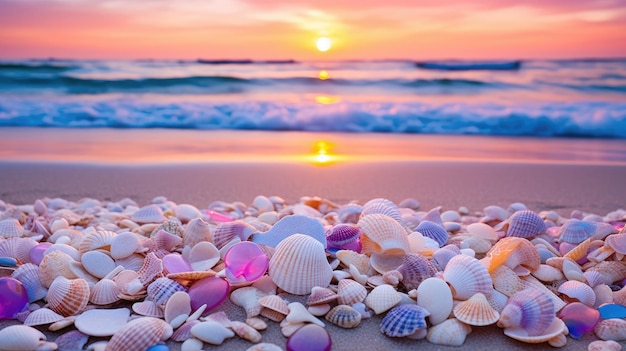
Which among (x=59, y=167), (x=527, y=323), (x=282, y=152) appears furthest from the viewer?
(x=282, y=152)

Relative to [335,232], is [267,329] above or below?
below

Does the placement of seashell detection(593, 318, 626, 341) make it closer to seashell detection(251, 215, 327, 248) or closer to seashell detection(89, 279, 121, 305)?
seashell detection(251, 215, 327, 248)

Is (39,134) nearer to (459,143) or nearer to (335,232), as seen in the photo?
(459,143)

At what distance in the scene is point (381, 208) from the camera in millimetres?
2395

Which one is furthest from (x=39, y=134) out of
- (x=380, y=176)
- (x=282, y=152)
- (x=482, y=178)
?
(x=482, y=178)

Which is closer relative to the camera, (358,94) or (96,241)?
(96,241)

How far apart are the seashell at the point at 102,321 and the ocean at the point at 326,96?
6.25 m

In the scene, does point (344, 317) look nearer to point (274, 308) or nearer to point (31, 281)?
point (274, 308)

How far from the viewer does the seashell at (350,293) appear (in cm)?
175

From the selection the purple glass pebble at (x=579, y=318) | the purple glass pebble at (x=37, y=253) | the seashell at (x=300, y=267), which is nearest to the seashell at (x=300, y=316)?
the seashell at (x=300, y=267)

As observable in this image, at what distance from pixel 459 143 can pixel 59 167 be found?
14.0 ft

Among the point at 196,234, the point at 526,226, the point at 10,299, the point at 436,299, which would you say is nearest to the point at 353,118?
the point at 526,226

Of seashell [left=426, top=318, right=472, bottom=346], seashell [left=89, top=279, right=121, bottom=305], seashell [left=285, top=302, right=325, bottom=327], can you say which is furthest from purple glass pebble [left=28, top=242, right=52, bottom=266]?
seashell [left=426, top=318, right=472, bottom=346]

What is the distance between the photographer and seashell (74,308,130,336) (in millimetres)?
1625
